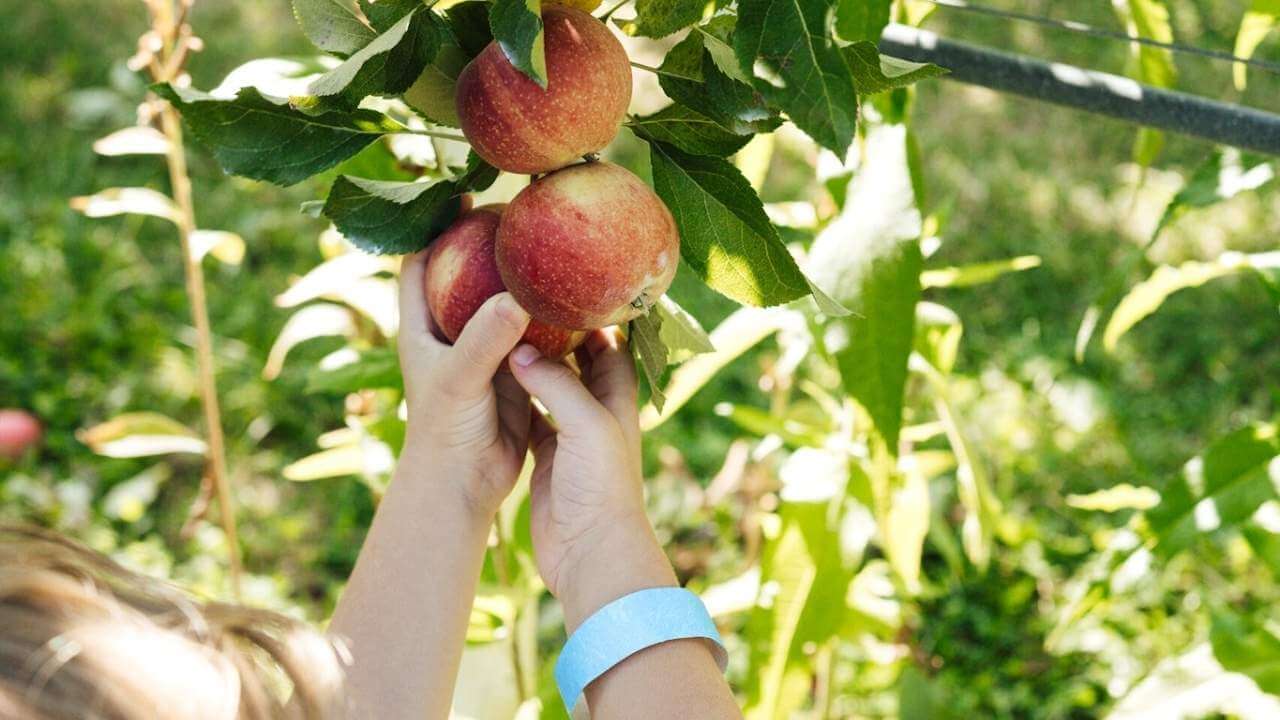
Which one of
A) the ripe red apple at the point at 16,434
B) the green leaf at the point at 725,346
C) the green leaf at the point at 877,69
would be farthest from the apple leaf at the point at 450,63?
the ripe red apple at the point at 16,434

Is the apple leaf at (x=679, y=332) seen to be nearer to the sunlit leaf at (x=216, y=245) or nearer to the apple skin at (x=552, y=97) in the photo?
the apple skin at (x=552, y=97)

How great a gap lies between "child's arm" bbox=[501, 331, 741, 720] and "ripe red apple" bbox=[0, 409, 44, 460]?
1.59m

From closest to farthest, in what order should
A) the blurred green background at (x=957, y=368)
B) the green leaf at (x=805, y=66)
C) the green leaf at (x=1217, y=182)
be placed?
the green leaf at (x=805, y=66)
the green leaf at (x=1217, y=182)
the blurred green background at (x=957, y=368)

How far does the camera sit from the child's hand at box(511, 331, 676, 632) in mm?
822

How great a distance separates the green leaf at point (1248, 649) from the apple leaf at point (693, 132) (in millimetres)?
803

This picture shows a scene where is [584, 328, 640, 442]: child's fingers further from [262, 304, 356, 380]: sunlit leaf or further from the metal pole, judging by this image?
[262, 304, 356, 380]: sunlit leaf

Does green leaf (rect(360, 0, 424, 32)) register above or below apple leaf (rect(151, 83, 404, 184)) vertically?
above

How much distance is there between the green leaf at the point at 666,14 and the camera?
0.62m

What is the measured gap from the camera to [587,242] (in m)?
0.67

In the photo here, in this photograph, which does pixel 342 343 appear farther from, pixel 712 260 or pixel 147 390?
pixel 712 260

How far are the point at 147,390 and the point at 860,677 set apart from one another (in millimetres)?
1486

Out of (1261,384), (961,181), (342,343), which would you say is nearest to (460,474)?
(342,343)

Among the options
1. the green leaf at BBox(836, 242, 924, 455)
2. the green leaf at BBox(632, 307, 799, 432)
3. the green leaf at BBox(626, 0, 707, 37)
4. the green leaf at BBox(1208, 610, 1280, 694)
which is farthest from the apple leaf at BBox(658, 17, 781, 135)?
the green leaf at BBox(1208, 610, 1280, 694)

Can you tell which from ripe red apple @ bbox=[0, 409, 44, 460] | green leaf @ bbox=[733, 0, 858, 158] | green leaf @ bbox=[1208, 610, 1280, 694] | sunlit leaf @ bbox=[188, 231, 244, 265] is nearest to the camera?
green leaf @ bbox=[733, 0, 858, 158]
